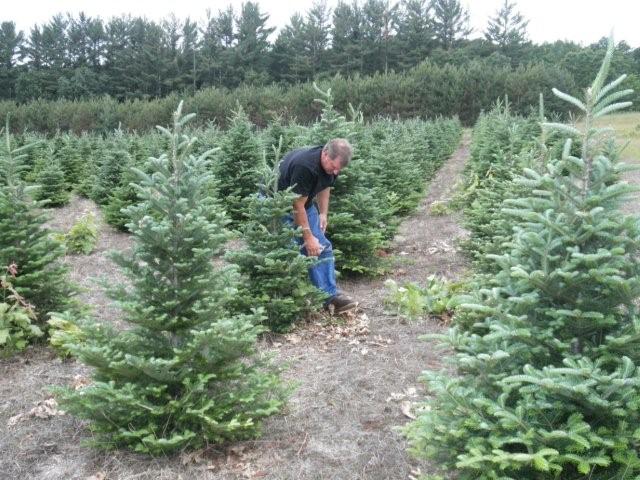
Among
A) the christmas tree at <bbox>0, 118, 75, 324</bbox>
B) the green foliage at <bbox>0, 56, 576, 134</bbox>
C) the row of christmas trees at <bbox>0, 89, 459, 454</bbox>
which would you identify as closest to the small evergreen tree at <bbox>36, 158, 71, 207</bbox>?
the christmas tree at <bbox>0, 118, 75, 324</bbox>

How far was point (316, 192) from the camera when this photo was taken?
638 centimetres

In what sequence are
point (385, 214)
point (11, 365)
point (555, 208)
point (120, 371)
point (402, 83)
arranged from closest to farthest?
point (555, 208) < point (120, 371) < point (11, 365) < point (385, 214) < point (402, 83)

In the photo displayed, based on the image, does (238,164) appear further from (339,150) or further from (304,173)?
(339,150)

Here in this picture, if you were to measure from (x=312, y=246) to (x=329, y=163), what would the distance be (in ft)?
2.96

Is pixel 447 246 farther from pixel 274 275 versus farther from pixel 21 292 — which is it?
pixel 21 292

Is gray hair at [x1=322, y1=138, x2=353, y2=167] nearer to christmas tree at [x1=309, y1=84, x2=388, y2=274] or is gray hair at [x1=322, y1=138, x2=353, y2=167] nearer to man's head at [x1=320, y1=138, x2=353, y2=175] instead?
man's head at [x1=320, y1=138, x2=353, y2=175]

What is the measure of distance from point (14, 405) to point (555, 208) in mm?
4309

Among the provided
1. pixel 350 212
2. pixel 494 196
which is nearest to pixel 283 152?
pixel 350 212

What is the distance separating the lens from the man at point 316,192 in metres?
6.05

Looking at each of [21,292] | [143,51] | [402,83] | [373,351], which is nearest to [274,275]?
[373,351]

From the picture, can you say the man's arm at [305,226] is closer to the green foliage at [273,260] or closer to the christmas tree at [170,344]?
the green foliage at [273,260]

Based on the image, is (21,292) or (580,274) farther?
(21,292)

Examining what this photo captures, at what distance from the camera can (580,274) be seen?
8.95ft

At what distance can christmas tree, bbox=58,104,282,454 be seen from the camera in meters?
3.70
